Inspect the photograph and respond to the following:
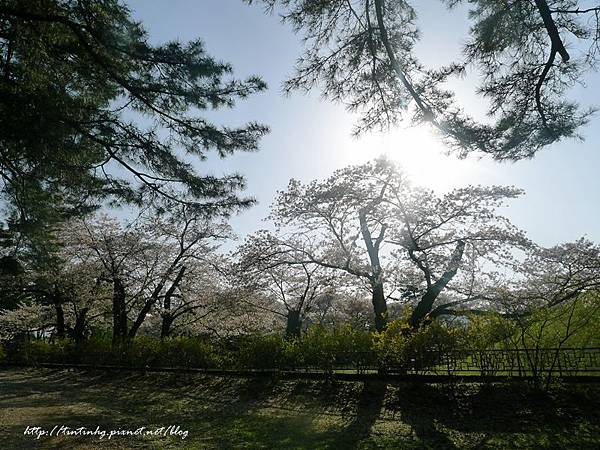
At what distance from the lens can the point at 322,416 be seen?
23.0 feet

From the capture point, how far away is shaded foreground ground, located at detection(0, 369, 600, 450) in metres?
5.25

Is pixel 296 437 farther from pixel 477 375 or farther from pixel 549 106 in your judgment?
pixel 549 106

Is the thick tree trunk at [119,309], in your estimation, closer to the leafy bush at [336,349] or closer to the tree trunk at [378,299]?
the leafy bush at [336,349]

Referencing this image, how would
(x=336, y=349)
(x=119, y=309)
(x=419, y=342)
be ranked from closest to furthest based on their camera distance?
(x=419, y=342) → (x=336, y=349) → (x=119, y=309)

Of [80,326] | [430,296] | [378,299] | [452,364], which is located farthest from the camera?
[80,326]

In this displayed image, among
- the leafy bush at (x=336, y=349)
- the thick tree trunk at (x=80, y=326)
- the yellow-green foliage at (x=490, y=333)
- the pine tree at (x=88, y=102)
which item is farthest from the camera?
the thick tree trunk at (x=80, y=326)

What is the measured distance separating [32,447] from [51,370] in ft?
43.5

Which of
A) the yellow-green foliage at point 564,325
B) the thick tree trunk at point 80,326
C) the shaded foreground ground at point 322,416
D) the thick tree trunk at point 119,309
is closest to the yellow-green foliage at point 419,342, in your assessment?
the shaded foreground ground at point 322,416

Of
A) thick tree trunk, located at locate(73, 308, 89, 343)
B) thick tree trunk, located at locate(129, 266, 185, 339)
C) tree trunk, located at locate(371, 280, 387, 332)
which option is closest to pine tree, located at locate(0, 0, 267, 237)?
tree trunk, located at locate(371, 280, 387, 332)

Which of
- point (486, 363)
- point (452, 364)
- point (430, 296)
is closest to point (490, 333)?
point (486, 363)

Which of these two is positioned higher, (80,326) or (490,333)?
(490,333)

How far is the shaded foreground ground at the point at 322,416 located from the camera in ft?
17.2

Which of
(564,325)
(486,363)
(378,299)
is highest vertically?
(378,299)

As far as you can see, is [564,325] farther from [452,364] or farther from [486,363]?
[452,364]
